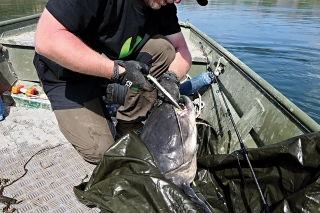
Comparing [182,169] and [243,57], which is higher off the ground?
[182,169]

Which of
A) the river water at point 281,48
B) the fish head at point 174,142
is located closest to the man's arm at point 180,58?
the fish head at point 174,142

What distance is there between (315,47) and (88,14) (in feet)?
33.9

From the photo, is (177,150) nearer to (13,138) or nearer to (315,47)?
(13,138)

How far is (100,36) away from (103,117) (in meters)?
0.81

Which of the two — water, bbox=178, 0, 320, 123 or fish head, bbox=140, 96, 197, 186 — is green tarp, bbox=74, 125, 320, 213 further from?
water, bbox=178, 0, 320, 123

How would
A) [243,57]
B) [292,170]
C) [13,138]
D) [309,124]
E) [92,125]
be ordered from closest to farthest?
[292,170] → [309,124] → [92,125] → [13,138] → [243,57]

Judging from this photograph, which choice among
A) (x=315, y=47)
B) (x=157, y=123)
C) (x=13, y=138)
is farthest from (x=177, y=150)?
(x=315, y=47)

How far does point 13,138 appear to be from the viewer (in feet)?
9.94

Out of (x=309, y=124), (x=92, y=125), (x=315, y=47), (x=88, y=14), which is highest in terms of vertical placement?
(x=88, y=14)

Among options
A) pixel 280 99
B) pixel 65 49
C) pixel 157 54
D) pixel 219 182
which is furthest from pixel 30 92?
pixel 280 99

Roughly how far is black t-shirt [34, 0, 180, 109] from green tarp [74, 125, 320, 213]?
850mm

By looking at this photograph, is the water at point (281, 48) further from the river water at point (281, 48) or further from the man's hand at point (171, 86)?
the man's hand at point (171, 86)

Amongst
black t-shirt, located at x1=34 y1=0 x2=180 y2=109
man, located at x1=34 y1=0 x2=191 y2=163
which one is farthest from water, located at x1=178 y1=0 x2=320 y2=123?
black t-shirt, located at x1=34 y1=0 x2=180 y2=109

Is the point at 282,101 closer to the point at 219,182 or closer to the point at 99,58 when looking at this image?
the point at 219,182
